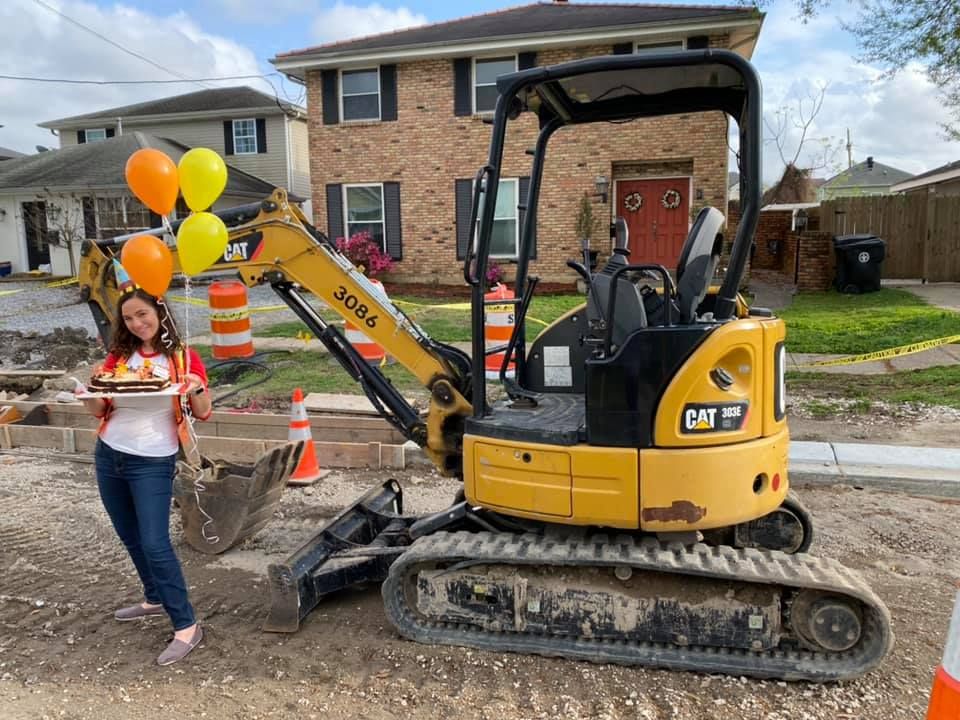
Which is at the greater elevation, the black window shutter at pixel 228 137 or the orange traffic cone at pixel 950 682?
the black window shutter at pixel 228 137

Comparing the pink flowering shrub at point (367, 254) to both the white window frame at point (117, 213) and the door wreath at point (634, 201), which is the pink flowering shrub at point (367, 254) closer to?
the door wreath at point (634, 201)

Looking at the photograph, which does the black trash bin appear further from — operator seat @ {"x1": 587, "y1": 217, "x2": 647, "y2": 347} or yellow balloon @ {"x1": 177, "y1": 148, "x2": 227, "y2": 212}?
yellow balloon @ {"x1": 177, "y1": 148, "x2": 227, "y2": 212}

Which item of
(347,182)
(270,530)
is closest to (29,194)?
(347,182)

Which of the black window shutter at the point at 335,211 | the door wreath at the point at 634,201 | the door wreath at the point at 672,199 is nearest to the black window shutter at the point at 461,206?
the black window shutter at the point at 335,211

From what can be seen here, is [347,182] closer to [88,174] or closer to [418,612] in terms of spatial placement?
[88,174]

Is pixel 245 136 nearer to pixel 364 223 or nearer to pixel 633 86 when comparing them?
pixel 364 223

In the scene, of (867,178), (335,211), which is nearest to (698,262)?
(335,211)

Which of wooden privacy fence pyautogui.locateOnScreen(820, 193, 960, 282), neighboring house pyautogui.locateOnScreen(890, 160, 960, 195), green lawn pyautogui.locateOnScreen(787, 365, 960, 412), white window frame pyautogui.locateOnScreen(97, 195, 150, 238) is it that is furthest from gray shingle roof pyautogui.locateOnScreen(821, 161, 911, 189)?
green lawn pyautogui.locateOnScreen(787, 365, 960, 412)

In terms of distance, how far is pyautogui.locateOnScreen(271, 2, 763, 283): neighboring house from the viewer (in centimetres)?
1736

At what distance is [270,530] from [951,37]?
11831mm

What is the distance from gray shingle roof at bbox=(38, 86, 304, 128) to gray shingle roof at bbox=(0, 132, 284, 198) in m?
2.02

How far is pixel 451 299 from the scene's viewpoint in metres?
18.1

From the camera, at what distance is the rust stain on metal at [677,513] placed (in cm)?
357

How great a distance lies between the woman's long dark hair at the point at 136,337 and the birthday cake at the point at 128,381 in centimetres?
9
